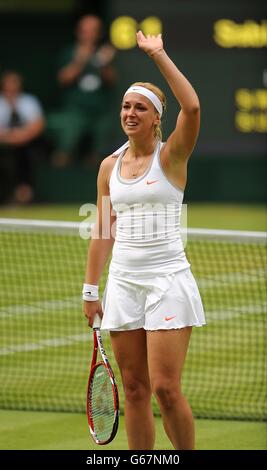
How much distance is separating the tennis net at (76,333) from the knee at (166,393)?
1.93 m

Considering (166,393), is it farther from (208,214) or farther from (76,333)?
(208,214)

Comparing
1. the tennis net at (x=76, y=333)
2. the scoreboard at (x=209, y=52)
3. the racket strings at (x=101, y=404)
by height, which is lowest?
the tennis net at (x=76, y=333)

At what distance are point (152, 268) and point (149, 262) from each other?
0.03 meters

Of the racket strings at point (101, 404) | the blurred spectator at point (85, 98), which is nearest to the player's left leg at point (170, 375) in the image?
the racket strings at point (101, 404)

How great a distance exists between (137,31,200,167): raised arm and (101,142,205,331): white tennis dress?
0.14 m

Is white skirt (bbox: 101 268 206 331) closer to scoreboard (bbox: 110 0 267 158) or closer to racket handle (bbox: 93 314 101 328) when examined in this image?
racket handle (bbox: 93 314 101 328)

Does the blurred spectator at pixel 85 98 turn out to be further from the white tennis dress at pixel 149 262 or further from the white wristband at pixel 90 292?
the white tennis dress at pixel 149 262

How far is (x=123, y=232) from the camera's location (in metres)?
6.07

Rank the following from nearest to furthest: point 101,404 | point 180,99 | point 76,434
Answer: point 180,99 → point 101,404 → point 76,434

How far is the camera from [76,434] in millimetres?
7312

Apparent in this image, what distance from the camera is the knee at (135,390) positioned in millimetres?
6031

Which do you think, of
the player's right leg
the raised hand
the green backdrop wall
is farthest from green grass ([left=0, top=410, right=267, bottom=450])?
the green backdrop wall

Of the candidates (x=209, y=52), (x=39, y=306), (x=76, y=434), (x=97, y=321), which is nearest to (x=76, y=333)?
(x=39, y=306)

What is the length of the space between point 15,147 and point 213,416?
10.4m
